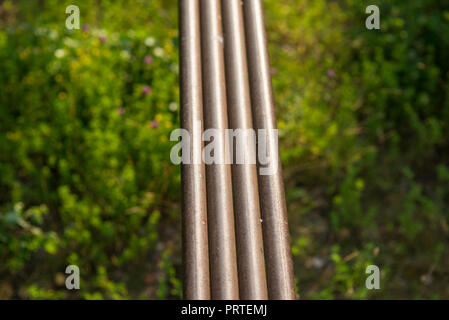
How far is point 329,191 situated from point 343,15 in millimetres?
1480

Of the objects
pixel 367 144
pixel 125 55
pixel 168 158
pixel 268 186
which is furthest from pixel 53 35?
pixel 268 186

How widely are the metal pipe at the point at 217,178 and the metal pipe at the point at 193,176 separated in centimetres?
2

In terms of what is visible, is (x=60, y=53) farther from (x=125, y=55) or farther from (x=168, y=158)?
(x=168, y=158)

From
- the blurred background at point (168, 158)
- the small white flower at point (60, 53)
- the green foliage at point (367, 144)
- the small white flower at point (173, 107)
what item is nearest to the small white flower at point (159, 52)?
the blurred background at point (168, 158)

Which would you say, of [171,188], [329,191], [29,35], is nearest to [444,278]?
[329,191]

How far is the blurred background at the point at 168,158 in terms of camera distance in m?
2.19

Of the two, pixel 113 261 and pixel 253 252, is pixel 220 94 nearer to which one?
pixel 253 252

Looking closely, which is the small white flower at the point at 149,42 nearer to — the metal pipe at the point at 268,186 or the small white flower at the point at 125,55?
the small white flower at the point at 125,55

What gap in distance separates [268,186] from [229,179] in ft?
0.35

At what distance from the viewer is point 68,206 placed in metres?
2.18

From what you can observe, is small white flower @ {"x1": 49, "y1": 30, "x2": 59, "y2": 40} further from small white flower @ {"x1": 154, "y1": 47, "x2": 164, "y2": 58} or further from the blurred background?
small white flower @ {"x1": 154, "y1": 47, "x2": 164, "y2": 58}

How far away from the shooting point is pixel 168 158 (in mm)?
2357
